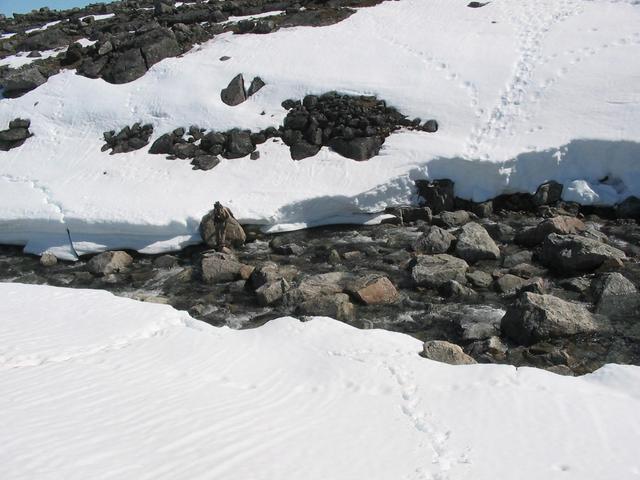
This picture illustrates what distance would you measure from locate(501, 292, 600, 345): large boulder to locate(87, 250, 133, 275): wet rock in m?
9.99

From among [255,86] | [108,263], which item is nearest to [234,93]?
[255,86]

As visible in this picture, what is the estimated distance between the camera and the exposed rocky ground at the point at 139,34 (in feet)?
75.3

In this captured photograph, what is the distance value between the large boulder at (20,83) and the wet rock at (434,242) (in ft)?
60.6

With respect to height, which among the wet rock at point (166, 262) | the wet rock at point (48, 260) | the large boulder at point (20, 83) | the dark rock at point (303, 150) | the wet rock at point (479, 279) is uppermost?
the large boulder at point (20, 83)

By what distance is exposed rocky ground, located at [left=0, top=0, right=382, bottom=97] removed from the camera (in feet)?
75.3

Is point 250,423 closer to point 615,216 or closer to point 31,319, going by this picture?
point 31,319

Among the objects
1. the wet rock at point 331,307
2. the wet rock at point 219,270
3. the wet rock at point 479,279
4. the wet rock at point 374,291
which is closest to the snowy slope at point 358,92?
the wet rock at point 219,270

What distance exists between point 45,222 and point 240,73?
9132 mm

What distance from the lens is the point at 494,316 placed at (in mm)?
10438

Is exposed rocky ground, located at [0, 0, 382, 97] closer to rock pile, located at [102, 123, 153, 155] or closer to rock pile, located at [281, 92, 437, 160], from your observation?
rock pile, located at [102, 123, 153, 155]

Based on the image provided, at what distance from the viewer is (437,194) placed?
16.2m

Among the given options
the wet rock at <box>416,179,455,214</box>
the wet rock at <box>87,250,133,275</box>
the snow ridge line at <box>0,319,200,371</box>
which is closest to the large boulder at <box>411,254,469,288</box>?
the wet rock at <box>416,179,455,214</box>

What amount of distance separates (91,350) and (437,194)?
35.0 feet

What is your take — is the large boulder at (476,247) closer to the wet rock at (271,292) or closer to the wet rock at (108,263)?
the wet rock at (271,292)
